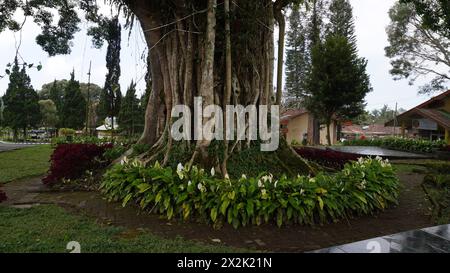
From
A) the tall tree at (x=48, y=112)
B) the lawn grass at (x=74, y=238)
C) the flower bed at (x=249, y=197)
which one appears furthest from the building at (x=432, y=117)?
the tall tree at (x=48, y=112)

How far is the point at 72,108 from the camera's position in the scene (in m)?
30.8

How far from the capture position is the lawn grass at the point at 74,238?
9.35 ft

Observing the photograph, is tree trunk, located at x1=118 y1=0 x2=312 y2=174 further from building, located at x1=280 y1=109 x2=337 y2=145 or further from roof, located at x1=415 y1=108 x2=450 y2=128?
building, located at x1=280 y1=109 x2=337 y2=145

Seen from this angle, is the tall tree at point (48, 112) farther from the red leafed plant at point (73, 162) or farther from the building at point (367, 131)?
the red leafed plant at point (73, 162)

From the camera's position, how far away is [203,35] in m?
5.29

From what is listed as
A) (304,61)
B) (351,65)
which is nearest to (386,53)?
(304,61)

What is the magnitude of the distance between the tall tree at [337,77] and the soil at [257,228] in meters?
13.8

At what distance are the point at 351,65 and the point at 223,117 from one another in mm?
15008

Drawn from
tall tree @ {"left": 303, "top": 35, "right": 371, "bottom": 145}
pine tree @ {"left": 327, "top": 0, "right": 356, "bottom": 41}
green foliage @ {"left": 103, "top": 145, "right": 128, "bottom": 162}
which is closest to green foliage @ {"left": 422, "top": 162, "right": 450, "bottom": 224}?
green foliage @ {"left": 103, "top": 145, "right": 128, "bottom": 162}

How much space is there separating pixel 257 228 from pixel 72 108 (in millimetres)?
31145

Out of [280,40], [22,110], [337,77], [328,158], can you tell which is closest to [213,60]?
[280,40]

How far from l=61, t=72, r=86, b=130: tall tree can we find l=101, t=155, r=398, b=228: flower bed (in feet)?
96.6

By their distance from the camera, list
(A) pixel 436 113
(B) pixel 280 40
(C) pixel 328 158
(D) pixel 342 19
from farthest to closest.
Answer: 1. (D) pixel 342 19
2. (A) pixel 436 113
3. (C) pixel 328 158
4. (B) pixel 280 40

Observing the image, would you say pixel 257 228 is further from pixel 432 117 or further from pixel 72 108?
pixel 72 108
